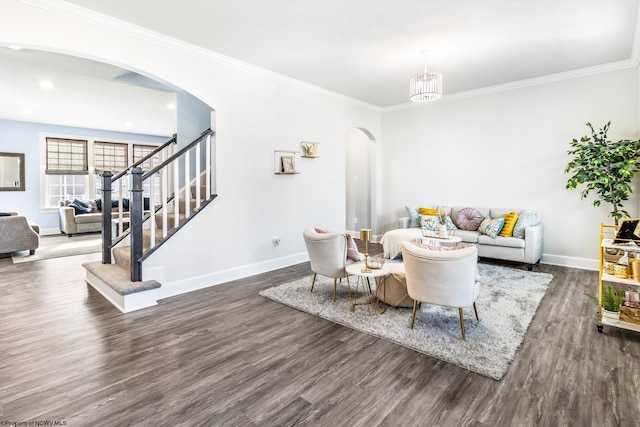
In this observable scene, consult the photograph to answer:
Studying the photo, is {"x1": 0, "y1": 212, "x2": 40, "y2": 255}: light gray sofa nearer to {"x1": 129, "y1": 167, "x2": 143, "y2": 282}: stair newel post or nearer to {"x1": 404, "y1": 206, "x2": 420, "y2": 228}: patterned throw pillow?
{"x1": 129, "y1": 167, "x2": 143, "y2": 282}: stair newel post

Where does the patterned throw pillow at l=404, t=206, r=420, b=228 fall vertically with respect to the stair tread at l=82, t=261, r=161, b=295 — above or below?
above

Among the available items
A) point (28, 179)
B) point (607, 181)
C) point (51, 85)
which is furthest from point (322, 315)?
point (28, 179)

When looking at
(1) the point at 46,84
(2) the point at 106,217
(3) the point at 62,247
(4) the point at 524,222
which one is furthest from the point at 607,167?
(3) the point at 62,247

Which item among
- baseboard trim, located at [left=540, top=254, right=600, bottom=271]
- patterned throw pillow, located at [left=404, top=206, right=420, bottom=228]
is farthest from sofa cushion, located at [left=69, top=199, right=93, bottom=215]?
baseboard trim, located at [left=540, top=254, right=600, bottom=271]

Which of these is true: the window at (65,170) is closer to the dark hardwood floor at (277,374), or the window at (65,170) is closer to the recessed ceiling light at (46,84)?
the recessed ceiling light at (46,84)

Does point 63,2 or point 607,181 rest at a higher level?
point 63,2

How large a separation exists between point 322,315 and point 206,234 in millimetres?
1867

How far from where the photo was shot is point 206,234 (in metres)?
4.23

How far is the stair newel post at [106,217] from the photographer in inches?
174

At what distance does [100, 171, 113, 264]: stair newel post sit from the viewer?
14.5ft

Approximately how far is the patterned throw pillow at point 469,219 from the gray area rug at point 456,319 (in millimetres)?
1340

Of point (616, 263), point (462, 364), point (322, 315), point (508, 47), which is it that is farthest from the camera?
point (508, 47)

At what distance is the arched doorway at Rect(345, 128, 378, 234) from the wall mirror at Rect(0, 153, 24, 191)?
799 centimetres

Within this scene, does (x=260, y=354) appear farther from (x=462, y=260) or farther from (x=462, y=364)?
(x=462, y=260)
